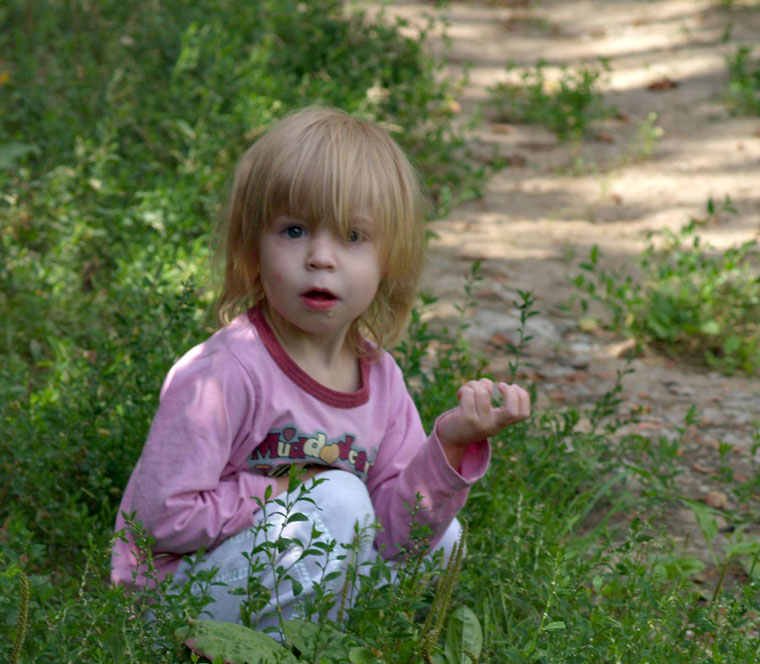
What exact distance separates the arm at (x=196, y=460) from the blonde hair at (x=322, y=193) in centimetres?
33

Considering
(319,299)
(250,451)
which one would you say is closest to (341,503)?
(250,451)

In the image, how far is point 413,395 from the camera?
3.50 meters

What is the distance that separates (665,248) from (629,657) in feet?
10.1

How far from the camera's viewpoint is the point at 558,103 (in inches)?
270

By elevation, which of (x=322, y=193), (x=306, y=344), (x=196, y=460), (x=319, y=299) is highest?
(x=322, y=193)

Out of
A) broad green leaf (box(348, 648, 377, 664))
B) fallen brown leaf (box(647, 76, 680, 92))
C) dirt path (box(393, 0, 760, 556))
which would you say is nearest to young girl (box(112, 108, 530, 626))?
broad green leaf (box(348, 648, 377, 664))

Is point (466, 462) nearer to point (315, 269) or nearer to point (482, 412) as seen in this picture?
point (482, 412)

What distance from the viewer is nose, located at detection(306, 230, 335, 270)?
253cm

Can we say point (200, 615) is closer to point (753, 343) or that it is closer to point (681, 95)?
point (753, 343)

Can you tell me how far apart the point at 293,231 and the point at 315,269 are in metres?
0.12

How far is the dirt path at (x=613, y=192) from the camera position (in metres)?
4.23

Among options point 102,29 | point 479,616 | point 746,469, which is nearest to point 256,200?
point 479,616

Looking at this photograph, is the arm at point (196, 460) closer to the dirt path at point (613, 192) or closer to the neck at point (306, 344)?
the neck at point (306, 344)

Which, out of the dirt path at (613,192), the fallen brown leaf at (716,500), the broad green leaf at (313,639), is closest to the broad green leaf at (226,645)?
the broad green leaf at (313,639)
